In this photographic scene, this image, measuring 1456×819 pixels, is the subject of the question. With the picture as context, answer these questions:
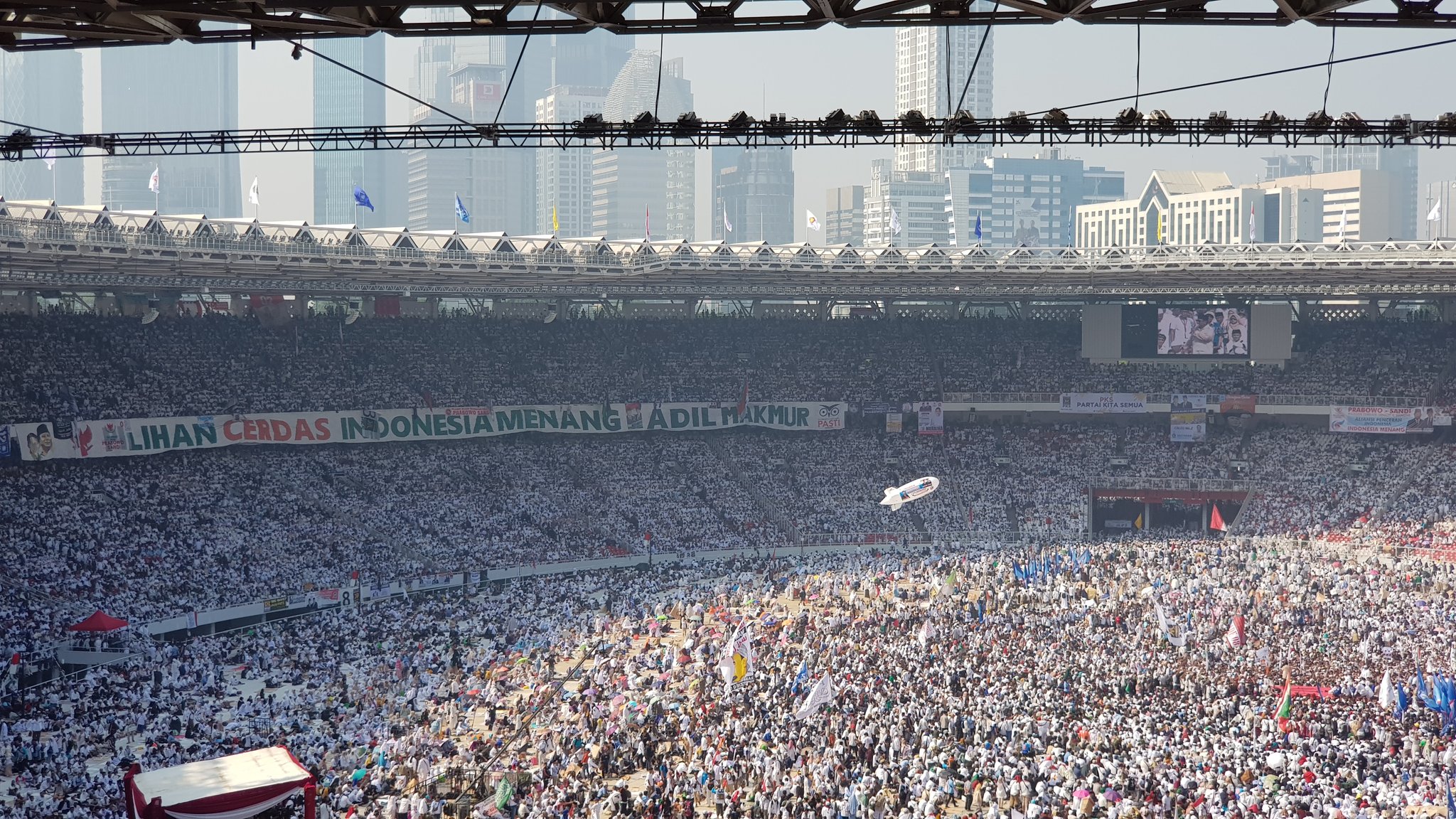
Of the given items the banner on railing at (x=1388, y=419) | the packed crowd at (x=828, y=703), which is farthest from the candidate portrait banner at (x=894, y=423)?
the packed crowd at (x=828, y=703)

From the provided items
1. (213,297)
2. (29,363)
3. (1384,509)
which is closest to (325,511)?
(29,363)

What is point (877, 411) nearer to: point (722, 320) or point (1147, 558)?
point (722, 320)

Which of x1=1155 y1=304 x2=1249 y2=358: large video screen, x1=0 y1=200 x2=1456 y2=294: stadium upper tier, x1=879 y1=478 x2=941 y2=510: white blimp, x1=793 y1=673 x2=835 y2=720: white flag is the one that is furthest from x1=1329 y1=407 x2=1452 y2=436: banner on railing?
x1=793 y1=673 x2=835 y2=720: white flag

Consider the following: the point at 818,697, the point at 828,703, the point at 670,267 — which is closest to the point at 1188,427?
the point at 670,267

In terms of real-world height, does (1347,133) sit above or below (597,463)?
above

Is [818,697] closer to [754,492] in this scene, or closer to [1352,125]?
[1352,125]

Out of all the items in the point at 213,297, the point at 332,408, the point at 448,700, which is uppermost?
the point at 213,297
